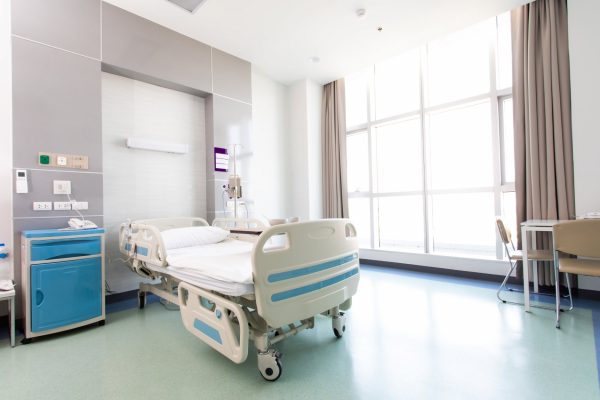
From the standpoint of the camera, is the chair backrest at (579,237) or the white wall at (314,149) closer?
the chair backrest at (579,237)

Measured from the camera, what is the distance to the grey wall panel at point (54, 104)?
2385 mm

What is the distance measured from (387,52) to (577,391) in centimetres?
402

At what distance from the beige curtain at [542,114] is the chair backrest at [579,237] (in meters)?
0.88

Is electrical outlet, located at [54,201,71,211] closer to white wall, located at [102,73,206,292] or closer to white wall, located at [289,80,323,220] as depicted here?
white wall, located at [102,73,206,292]

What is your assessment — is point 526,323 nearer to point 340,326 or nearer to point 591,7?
point 340,326

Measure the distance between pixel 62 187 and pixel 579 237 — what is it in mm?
4311

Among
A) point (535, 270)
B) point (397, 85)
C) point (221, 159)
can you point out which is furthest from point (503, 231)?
point (221, 159)

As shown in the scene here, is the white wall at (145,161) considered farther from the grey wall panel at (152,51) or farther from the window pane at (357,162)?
the window pane at (357,162)

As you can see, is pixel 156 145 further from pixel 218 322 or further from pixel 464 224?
pixel 464 224

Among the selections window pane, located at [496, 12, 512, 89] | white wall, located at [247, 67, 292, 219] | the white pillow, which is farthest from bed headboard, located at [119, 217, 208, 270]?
window pane, located at [496, 12, 512, 89]

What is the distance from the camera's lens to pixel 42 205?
245cm

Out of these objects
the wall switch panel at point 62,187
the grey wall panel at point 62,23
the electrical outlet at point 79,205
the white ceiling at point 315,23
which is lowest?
the electrical outlet at point 79,205

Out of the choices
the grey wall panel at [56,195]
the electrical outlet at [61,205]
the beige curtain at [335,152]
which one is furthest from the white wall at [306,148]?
the electrical outlet at [61,205]

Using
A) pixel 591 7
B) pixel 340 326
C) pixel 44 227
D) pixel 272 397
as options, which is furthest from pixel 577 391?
pixel 44 227
